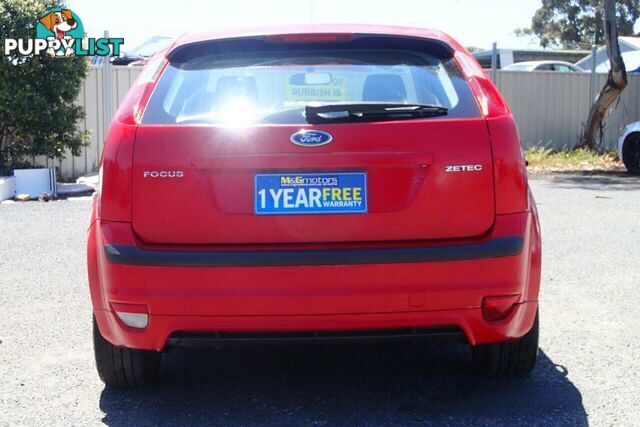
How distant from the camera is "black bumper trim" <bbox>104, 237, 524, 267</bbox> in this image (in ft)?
11.5

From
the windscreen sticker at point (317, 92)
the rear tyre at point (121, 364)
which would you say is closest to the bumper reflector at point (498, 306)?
the windscreen sticker at point (317, 92)

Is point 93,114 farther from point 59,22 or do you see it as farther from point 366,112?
point 366,112

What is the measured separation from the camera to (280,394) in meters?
4.12

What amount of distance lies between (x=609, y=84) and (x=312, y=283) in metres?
15.8

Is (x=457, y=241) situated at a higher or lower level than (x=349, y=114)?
lower

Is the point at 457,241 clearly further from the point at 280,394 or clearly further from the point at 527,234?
the point at 280,394

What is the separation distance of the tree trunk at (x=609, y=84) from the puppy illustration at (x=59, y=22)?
975 cm

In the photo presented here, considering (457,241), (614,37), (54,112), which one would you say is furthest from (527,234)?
(614,37)

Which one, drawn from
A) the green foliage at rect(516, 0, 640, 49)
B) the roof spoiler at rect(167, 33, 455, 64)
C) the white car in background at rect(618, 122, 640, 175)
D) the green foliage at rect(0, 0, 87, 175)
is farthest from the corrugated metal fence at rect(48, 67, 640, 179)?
the green foliage at rect(516, 0, 640, 49)

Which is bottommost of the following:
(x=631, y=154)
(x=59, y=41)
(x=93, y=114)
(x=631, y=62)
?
(x=631, y=154)

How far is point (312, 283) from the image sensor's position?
11.5 ft

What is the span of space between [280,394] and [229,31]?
5.28 ft

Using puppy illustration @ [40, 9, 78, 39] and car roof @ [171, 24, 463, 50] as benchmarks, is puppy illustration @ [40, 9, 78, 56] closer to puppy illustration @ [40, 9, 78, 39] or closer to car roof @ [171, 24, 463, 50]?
puppy illustration @ [40, 9, 78, 39]

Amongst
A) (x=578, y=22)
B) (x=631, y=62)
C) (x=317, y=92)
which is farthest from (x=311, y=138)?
(x=578, y=22)
